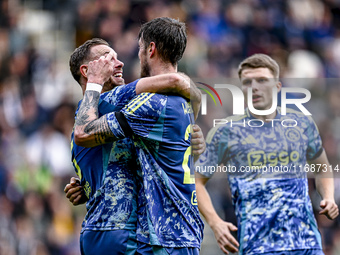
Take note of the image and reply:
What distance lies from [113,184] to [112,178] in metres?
0.04

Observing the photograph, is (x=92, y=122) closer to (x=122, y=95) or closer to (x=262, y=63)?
(x=122, y=95)

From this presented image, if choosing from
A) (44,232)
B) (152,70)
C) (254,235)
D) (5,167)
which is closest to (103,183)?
(152,70)

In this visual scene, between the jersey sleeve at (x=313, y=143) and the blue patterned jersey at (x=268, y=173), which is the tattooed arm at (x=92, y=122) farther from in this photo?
the jersey sleeve at (x=313, y=143)

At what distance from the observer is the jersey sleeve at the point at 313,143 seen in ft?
17.6

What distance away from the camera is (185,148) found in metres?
3.89

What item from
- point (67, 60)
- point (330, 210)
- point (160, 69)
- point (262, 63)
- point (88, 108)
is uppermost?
point (67, 60)

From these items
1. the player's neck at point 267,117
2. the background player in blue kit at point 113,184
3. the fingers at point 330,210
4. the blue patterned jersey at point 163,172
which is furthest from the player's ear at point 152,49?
the fingers at point 330,210

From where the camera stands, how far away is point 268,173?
5242 mm

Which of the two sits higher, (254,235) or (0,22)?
(0,22)

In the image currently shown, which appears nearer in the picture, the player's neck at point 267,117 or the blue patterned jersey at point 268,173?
the blue patterned jersey at point 268,173

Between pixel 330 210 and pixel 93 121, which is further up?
pixel 93 121

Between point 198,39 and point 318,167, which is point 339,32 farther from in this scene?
point 318,167

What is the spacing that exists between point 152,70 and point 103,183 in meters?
0.86

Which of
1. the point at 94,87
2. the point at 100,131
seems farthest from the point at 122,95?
the point at 100,131
